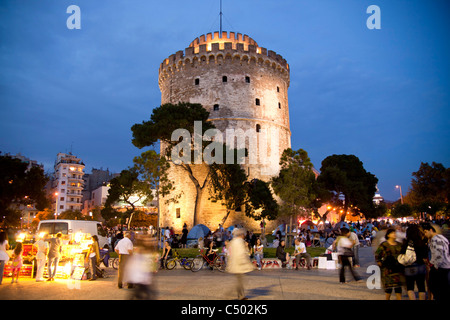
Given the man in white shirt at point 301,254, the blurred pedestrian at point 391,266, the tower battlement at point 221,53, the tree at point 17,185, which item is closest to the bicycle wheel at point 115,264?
the man in white shirt at point 301,254

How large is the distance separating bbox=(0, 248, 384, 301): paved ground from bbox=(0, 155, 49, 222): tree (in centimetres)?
2590

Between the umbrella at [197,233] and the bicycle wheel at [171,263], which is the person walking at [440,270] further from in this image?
the umbrella at [197,233]

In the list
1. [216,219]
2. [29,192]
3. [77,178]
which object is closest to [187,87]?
[216,219]

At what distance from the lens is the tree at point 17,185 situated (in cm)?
3169

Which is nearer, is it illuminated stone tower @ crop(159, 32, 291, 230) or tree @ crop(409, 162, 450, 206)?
illuminated stone tower @ crop(159, 32, 291, 230)

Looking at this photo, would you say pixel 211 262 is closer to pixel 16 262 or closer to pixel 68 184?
pixel 16 262

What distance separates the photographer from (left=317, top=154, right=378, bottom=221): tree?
3862 cm

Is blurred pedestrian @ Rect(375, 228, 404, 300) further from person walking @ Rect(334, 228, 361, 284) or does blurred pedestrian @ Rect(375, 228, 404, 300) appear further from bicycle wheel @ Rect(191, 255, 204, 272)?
bicycle wheel @ Rect(191, 255, 204, 272)

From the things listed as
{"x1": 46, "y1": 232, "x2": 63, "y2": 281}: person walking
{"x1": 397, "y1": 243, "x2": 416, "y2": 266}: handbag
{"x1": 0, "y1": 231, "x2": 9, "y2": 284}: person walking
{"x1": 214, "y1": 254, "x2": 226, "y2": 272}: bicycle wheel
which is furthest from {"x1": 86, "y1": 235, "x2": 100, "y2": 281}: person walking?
{"x1": 397, "y1": 243, "x2": 416, "y2": 266}: handbag

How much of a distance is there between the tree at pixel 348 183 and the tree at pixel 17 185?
31.8m

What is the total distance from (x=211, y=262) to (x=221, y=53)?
900 inches

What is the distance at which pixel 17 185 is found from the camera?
105 ft

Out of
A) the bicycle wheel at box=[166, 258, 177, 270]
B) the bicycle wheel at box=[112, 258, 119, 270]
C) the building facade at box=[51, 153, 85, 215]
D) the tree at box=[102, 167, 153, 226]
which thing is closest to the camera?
the bicycle wheel at box=[166, 258, 177, 270]

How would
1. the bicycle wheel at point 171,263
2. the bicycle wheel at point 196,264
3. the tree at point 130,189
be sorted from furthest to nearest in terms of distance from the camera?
the tree at point 130,189 → the bicycle wheel at point 171,263 → the bicycle wheel at point 196,264
